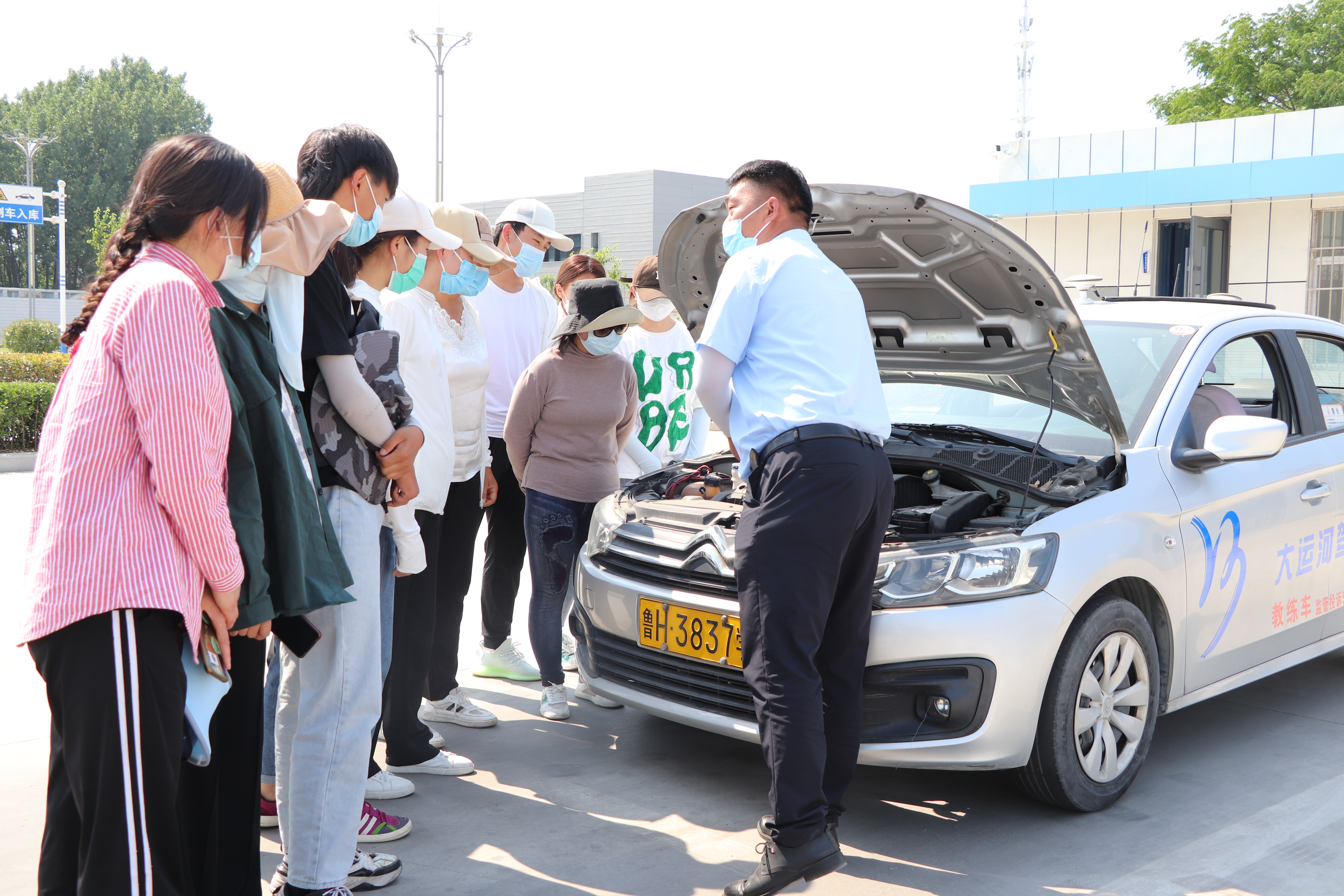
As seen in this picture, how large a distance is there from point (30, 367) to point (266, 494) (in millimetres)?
19907

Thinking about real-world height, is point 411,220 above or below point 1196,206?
below

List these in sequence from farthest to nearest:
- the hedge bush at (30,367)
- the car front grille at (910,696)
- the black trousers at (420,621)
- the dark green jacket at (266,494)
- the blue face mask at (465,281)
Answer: the hedge bush at (30,367) < the blue face mask at (465,281) < the black trousers at (420,621) < the car front grille at (910,696) < the dark green jacket at (266,494)

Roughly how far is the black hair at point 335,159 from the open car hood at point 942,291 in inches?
44.1

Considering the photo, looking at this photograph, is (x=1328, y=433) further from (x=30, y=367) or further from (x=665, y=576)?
(x=30, y=367)

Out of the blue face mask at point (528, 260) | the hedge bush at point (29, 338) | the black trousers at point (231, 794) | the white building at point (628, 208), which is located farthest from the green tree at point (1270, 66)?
the hedge bush at point (29, 338)

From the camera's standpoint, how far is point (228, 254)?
91.8 inches

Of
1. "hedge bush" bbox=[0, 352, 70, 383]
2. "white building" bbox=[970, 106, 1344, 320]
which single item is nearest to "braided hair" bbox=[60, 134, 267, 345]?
"hedge bush" bbox=[0, 352, 70, 383]

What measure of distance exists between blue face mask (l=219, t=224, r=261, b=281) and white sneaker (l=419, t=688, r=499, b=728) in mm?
2454

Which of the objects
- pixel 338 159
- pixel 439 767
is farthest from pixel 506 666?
pixel 338 159

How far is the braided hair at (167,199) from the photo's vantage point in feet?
7.23

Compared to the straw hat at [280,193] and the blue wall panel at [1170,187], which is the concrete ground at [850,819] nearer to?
the straw hat at [280,193]

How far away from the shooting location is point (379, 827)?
11.0 feet

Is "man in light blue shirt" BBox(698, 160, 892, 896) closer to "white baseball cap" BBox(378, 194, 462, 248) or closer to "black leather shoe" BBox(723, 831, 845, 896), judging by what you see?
"black leather shoe" BBox(723, 831, 845, 896)

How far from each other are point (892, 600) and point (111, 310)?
7.44 feet
